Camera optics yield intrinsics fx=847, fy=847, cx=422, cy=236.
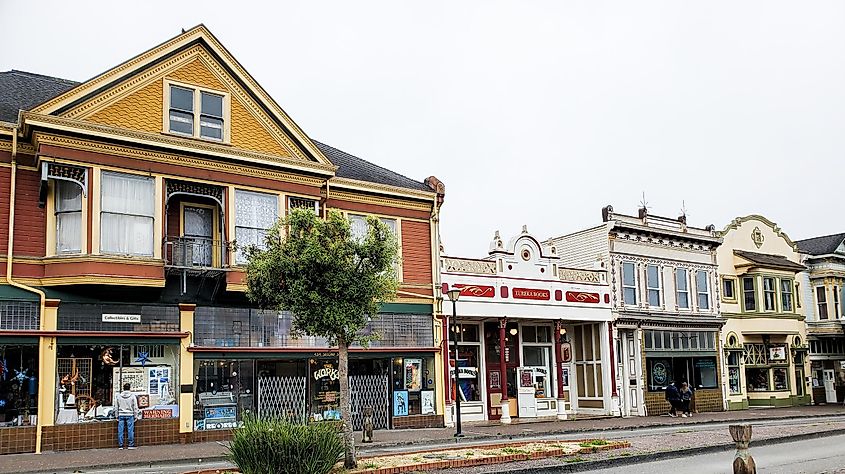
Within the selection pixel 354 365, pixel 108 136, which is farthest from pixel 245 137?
pixel 354 365

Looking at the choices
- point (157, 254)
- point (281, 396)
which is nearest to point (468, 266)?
point (281, 396)

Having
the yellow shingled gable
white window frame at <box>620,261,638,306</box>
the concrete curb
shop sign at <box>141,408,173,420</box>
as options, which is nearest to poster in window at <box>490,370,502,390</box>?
white window frame at <box>620,261,638,306</box>

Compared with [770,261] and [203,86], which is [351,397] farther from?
[770,261]

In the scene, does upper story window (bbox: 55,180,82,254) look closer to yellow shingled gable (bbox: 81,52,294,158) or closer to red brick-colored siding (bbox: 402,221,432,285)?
yellow shingled gable (bbox: 81,52,294,158)

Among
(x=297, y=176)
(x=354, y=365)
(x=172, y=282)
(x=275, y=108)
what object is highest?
(x=275, y=108)

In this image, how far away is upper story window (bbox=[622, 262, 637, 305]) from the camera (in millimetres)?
35312

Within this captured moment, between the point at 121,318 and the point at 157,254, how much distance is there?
74.9 inches

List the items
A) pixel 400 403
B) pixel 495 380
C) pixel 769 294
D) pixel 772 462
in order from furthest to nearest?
1. pixel 769 294
2. pixel 495 380
3. pixel 400 403
4. pixel 772 462

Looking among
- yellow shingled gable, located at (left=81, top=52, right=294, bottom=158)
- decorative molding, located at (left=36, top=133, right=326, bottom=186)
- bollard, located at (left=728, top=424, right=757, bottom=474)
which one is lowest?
bollard, located at (left=728, top=424, right=757, bottom=474)

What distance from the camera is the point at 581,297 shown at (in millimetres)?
33219

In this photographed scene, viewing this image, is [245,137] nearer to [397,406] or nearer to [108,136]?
[108,136]

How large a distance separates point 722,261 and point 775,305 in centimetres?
376

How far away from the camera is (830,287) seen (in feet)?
146

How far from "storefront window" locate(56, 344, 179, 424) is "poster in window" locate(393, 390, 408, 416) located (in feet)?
24.1
